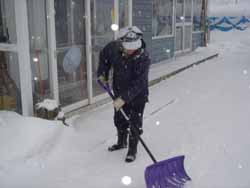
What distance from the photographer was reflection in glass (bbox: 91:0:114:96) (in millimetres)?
5477

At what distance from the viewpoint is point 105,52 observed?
3604mm

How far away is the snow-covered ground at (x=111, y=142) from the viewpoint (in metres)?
3.21

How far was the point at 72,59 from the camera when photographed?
501 centimetres

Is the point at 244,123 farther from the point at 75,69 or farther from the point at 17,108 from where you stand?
the point at 17,108

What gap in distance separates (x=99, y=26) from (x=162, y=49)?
13.9ft

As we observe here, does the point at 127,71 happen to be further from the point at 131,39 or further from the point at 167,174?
the point at 167,174

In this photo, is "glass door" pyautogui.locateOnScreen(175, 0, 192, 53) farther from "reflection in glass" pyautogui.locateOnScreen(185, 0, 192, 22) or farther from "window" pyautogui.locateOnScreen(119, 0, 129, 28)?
"window" pyautogui.locateOnScreen(119, 0, 129, 28)

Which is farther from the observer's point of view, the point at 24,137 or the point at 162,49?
the point at 162,49

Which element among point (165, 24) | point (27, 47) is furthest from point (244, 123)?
point (165, 24)

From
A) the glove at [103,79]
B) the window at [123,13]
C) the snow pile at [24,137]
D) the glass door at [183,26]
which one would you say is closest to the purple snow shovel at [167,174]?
the glove at [103,79]

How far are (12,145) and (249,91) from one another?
529cm

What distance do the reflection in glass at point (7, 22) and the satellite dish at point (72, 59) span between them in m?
0.97

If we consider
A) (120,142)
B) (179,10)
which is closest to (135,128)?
(120,142)

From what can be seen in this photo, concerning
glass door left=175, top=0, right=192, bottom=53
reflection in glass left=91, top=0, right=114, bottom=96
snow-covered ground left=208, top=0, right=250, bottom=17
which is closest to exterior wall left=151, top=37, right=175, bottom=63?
glass door left=175, top=0, right=192, bottom=53
